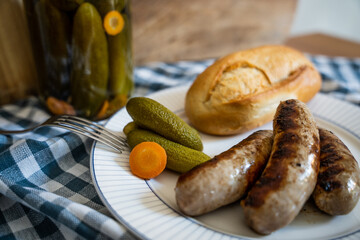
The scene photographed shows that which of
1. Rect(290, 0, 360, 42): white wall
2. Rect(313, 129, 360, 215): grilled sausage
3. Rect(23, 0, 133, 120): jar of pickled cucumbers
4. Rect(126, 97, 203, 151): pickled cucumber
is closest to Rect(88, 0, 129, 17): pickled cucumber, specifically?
Rect(23, 0, 133, 120): jar of pickled cucumbers

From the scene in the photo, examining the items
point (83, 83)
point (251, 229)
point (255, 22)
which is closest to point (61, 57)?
point (83, 83)

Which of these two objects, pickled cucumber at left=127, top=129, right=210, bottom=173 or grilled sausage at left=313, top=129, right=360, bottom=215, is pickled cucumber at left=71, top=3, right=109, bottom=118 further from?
grilled sausage at left=313, top=129, right=360, bottom=215

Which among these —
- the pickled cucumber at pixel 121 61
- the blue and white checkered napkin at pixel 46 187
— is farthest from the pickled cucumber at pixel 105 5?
the blue and white checkered napkin at pixel 46 187

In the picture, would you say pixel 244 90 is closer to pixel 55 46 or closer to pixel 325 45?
pixel 55 46

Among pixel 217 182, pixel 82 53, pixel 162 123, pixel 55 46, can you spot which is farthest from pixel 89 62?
pixel 217 182

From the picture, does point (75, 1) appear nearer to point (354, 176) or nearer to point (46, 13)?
point (46, 13)
